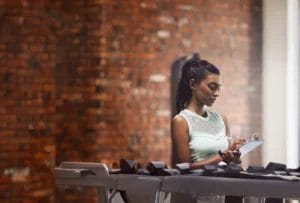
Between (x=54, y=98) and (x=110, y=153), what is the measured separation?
2.09ft

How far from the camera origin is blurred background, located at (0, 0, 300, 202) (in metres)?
5.23

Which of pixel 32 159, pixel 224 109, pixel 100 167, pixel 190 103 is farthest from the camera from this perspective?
pixel 224 109

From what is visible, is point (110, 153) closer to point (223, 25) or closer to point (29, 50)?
point (29, 50)

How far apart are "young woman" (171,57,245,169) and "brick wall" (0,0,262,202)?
31.6 inches

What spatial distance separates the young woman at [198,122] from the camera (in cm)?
444

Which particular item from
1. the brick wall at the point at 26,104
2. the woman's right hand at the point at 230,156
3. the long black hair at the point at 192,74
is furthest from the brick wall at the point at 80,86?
the woman's right hand at the point at 230,156

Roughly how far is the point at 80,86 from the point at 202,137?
4.29 feet

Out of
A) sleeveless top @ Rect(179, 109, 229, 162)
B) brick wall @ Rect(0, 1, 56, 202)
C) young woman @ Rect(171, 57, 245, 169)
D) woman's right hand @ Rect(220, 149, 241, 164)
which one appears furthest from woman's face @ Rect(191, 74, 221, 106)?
brick wall @ Rect(0, 1, 56, 202)

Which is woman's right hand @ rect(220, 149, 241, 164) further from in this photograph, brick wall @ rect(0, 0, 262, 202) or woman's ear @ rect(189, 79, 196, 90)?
brick wall @ rect(0, 0, 262, 202)

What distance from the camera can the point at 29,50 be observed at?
5281 mm

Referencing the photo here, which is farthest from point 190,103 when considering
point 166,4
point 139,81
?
point 166,4

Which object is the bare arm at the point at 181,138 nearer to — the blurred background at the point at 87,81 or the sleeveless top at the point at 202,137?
the sleeveless top at the point at 202,137

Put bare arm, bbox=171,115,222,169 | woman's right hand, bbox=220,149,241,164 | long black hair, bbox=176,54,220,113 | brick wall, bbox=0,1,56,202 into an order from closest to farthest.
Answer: woman's right hand, bbox=220,149,241,164, bare arm, bbox=171,115,222,169, long black hair, bbox=176,54,220,113, brick wall, bbox=0,1,56,202

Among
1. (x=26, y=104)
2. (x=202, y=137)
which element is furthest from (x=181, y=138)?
(x=26, y=104)
